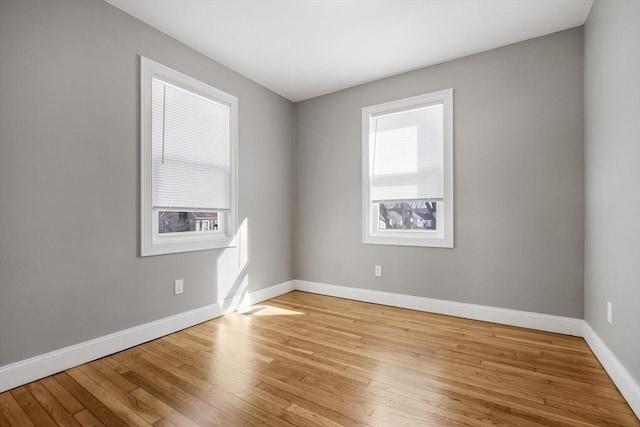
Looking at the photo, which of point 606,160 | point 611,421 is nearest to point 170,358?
point 611,421

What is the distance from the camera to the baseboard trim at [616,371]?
1569mm

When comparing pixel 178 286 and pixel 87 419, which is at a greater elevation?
pixel 178 286

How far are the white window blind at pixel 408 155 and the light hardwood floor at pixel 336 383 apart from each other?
58.6 inches

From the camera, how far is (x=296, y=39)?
2.83 m

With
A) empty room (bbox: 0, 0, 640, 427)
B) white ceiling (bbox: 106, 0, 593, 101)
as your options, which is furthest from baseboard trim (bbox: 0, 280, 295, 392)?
white ceiling (bbox: 106, 0, 593, 101)

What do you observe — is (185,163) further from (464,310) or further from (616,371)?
(616,371)

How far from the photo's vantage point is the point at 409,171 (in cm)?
345

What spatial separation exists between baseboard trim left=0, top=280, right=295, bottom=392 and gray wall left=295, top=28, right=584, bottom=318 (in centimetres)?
183

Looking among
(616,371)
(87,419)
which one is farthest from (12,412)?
(616,371)

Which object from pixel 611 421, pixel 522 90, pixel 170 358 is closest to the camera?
pixel 611 421

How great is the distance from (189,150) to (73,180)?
101 centimetres

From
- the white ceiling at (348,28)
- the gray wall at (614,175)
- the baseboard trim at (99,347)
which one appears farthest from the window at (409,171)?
the baseboard trim at (99,347)

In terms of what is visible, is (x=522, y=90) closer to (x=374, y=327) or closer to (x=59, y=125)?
(x=374, y=327)

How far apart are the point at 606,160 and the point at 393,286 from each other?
220 centimetres
